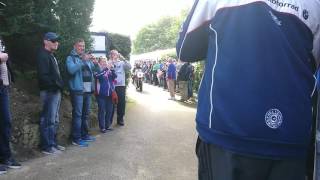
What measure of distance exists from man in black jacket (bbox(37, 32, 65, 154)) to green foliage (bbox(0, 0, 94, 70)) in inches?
46.0

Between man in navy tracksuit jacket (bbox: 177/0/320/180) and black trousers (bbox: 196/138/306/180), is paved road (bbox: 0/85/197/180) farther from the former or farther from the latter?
man in navy tracksuit jacket (bbox: 177/0/320/180)

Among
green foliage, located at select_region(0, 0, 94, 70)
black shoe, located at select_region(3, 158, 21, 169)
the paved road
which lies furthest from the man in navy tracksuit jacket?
green foliage, located at select_region(0, 0, 94, 70)

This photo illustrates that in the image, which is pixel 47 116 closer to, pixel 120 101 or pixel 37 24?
pixel 37 24

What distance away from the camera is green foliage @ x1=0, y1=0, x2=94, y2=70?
8.38 metres

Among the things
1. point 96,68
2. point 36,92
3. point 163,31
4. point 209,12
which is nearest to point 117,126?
point 96,68

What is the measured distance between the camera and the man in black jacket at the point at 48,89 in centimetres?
746

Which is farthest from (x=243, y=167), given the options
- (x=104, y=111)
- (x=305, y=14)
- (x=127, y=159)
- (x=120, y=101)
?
(x=120, y=101)

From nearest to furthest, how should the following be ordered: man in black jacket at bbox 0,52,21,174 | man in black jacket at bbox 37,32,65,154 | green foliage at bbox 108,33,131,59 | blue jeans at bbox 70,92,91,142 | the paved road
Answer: man in black jacket at bbox 0,52,21,174 → the paved road → man in black jacket at bbox 37,32,65,154 → blue jeans at bbox 70,92,91,142 → green foliage at bbox 108,33,131,59

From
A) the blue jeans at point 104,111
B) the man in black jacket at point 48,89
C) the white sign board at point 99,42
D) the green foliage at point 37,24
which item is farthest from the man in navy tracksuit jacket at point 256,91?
the white sign board at point 99,42

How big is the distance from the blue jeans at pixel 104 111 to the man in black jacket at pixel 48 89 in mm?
2412

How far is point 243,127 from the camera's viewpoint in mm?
2113

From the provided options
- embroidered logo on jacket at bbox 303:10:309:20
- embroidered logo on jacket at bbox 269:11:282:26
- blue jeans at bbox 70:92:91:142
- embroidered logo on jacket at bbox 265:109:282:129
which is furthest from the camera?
blue jeans at bbox 70:92:91:142

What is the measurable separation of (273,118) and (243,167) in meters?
0.27

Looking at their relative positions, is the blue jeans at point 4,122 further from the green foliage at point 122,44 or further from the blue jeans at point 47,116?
the green foliage at point 122,44
